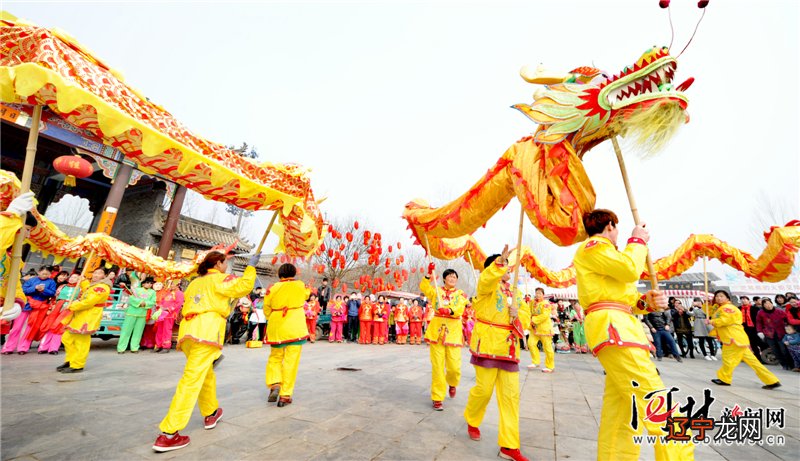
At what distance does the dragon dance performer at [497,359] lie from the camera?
2.88m

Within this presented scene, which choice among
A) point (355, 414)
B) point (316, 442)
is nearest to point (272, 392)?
point (355, 414)

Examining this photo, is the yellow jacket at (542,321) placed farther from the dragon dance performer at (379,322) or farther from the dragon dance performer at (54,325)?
the dragon dance performer at (54,325)

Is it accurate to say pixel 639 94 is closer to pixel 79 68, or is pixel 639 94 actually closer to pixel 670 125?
pixel 670 125

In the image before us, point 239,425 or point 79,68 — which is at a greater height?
point 79,68

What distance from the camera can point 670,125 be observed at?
7.66 feet

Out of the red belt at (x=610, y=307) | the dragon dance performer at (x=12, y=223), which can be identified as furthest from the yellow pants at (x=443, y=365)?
the dragon dance performer at (x=12, y=223)

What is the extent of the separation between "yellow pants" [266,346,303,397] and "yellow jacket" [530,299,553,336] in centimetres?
610

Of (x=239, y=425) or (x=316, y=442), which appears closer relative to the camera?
(x=316, y=442)

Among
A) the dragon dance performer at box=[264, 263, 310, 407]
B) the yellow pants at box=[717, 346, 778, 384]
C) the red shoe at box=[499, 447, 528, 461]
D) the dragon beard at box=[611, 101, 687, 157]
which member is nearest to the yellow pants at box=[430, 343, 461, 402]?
the red shoe at box=[499, 447, 528, 461]

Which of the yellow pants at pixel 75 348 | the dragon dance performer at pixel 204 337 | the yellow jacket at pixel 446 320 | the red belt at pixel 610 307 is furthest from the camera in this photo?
the yellow pants at pixel 75 348

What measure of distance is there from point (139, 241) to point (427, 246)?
1369 cm

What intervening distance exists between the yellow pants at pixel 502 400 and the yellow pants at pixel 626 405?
0.74 metres

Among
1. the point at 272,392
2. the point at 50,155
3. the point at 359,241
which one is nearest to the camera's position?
the point at 272,392

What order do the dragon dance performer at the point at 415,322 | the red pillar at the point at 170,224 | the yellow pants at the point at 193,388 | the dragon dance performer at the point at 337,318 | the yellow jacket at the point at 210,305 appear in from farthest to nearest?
the dragon dance performer at the point at 415,322, the dragon dance performer at the point at 337,318, the red pillar at the point at 170,224, the yellow jacket at the point at 210,305, the yellow pants at the point at 193,388
